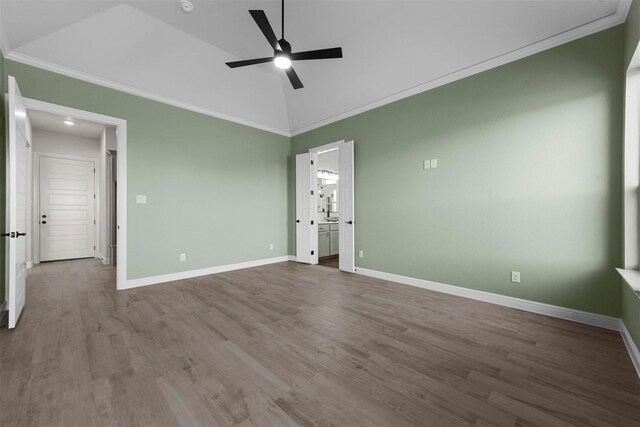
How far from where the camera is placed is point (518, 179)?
276 centimetres

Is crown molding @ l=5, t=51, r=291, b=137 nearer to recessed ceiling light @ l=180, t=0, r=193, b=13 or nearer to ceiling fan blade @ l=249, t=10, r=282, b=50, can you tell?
recessed ceiling light @ l=180, t=0, r=193, b=13

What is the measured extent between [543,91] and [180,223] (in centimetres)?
523

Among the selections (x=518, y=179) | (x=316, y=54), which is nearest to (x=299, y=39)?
(x=316, y=54)

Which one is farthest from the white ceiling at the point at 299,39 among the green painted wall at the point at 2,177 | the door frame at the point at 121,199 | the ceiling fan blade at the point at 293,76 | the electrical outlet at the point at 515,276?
the electrical outlet at the point at 515,276

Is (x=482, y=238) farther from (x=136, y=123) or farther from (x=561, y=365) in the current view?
(x=136, y=123)

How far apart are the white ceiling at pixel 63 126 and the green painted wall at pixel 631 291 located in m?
7.34

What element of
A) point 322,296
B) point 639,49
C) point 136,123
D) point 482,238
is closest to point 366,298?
point 322,296

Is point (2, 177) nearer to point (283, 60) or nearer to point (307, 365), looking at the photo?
point (283, 60)

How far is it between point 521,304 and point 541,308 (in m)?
0.17

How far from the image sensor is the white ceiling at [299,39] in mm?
2535

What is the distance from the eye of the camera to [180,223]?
408 cm

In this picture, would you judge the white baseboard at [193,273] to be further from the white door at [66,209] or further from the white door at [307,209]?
the white door at [66,209]

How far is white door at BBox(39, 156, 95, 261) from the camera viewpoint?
18.3 feet

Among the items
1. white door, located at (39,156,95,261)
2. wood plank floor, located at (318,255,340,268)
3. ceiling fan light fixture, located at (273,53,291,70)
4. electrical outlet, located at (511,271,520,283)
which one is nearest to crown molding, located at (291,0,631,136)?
ceiling fan light fixture, located at (273,53,291,70)
